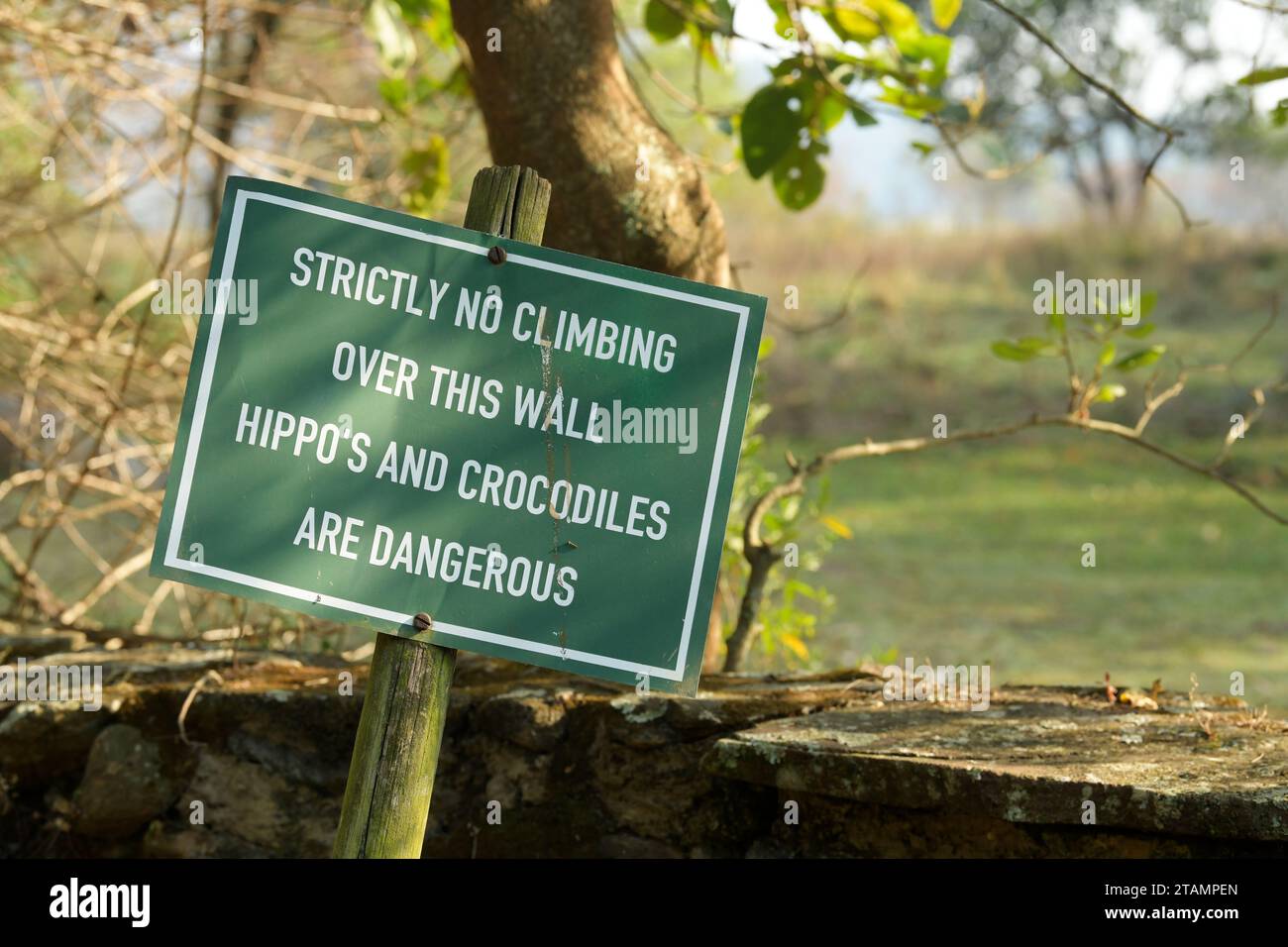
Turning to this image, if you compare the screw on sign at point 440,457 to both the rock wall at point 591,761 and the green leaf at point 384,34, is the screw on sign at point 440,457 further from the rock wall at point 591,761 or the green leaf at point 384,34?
the green leaf at point 384,34

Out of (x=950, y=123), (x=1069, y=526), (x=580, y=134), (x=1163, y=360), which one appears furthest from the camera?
(x=1163, y=360)

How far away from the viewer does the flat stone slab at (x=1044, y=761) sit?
1.92 metres

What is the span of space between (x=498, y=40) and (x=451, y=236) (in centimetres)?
119

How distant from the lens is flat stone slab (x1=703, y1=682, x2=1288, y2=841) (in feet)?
6.31

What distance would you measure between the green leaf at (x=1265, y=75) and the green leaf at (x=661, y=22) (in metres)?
1.38

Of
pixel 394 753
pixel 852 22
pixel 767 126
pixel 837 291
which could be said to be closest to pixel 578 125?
pixel 767 126

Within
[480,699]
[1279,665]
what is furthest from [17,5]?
A: [1279,665]

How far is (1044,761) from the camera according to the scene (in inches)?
84.0

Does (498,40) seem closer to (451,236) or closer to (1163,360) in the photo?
(451,236)

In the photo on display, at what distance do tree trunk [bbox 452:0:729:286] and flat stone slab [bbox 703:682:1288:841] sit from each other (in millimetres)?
1107

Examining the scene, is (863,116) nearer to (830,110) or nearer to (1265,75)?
(830,110)

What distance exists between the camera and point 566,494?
1.78 m
